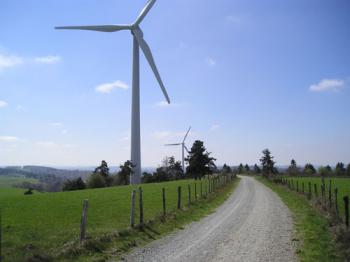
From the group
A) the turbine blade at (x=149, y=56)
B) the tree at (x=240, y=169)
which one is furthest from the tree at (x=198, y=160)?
the tree at (x=240, y=169)

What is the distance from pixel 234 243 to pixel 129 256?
3.73m

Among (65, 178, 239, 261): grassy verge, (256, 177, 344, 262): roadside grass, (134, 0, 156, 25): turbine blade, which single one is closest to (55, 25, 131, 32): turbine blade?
(134, 0, 156, 25): turbine blade

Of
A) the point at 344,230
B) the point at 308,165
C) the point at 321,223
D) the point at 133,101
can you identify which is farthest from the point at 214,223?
the point at 308,165

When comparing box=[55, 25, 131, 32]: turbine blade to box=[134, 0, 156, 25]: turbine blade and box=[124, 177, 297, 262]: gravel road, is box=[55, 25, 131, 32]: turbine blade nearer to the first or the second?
box=[134, 0, 156, 25]: turbine blade

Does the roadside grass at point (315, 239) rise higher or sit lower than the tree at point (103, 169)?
lower

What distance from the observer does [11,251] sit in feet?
32.7

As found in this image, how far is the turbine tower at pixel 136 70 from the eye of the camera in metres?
51.1

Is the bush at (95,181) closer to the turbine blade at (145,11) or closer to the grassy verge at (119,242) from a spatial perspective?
the turbine blade at (145,11)

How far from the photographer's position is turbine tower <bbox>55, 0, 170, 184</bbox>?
51.1m

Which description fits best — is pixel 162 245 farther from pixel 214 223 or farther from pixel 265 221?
pixel 265 221

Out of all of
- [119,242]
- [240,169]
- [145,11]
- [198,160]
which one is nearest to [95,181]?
[198,160]

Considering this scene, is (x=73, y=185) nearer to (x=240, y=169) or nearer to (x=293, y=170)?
(x=293, y=170)

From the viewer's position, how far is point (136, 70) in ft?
194

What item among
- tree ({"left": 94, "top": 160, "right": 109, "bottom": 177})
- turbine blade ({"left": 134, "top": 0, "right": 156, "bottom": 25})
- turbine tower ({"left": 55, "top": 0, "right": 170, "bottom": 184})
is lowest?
tree ({"left": 94, "top": 160, "right": 109, "bottom": 177})
